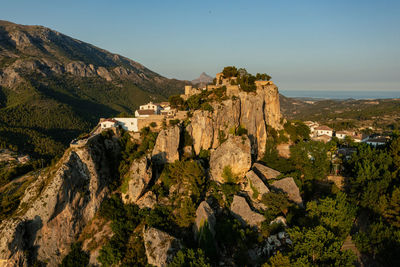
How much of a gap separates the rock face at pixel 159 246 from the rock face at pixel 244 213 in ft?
32.4

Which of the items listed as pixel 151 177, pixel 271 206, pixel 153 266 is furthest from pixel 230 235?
pixel 151 177

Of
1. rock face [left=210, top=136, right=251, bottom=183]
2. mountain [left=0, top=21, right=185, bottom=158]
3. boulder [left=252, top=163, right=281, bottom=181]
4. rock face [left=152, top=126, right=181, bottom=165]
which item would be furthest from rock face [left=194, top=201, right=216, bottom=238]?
mountain [left=0, top=21, right=185, bottom=158]

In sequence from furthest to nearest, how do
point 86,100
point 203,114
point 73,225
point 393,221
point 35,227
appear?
point 86,100
point 203,114
point 73,225
point 35,227
point 393,221

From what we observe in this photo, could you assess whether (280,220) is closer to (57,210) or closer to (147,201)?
(147,201)

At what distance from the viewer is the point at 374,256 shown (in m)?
25.4

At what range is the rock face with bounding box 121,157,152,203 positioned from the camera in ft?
116

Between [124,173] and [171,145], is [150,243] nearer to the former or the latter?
[124,173]

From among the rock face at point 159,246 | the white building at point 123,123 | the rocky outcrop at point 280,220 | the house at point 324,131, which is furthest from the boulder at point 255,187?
the house at point 324,131

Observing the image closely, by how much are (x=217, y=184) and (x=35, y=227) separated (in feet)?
87.7

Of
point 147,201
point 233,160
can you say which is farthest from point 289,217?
point 147,201

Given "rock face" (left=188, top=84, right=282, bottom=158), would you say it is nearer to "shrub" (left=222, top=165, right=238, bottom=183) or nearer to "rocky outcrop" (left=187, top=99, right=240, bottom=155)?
"rocky outcrop" (left=187, top=99, right=240, bottom=155)

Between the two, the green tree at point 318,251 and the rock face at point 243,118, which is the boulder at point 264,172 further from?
the green tree at point 318,251

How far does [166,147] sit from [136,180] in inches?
311

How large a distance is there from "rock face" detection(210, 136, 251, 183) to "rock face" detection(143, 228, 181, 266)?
1445cm
